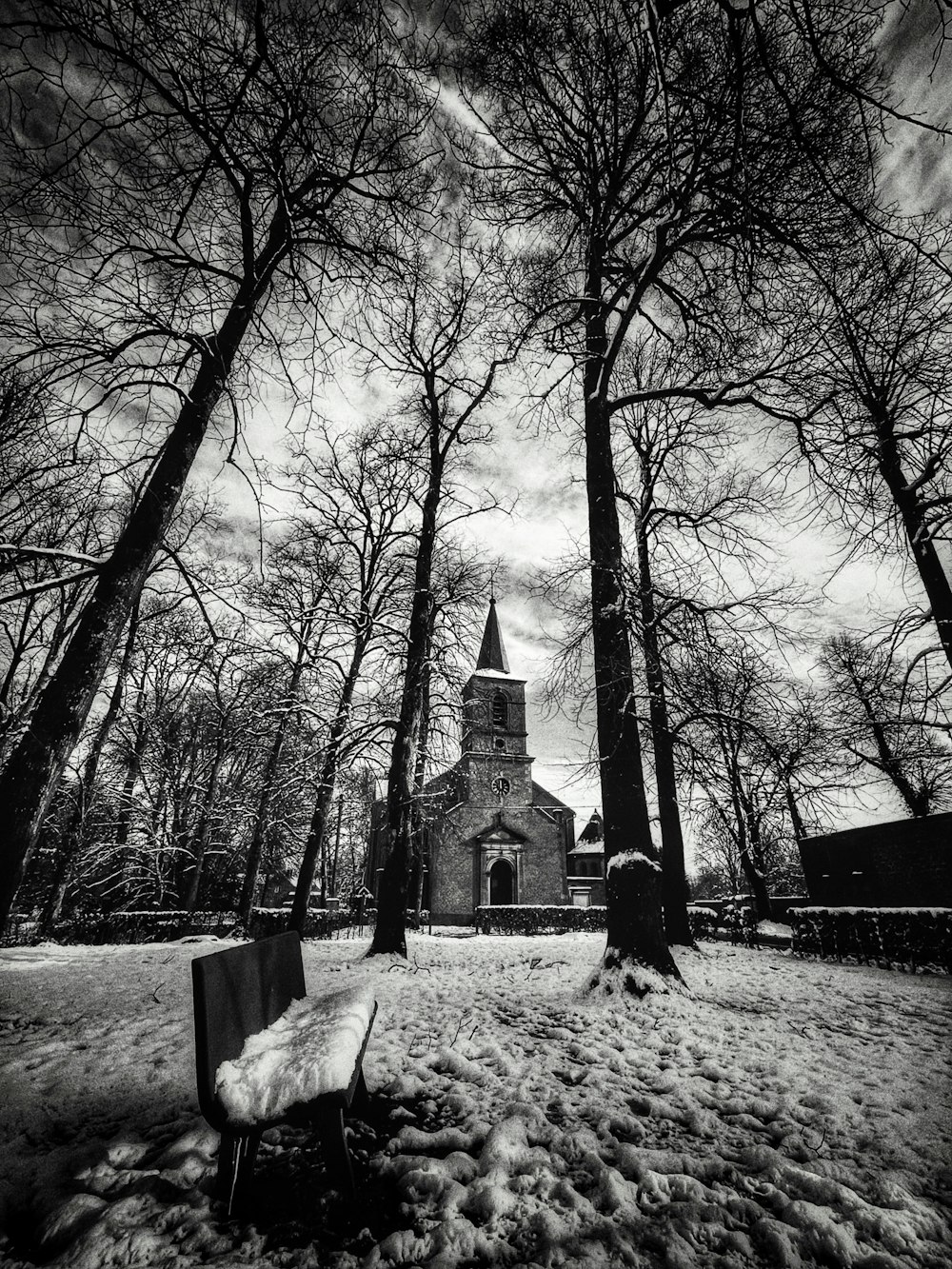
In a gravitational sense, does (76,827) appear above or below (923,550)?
below

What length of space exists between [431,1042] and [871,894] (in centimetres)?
1841

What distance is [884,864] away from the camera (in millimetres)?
15789

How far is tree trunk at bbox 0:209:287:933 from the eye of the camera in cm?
335

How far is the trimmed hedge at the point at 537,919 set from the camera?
68.4ft

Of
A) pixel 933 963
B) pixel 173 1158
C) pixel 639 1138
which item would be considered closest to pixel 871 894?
pixel 933 963

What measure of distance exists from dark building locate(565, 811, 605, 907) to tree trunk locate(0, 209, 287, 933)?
2955 centimetres

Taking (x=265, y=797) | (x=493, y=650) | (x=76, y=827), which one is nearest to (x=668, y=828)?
(x=265, y=797)

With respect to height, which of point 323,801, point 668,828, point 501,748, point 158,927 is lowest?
point 158,927

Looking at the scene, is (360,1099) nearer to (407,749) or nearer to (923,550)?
(407,749)

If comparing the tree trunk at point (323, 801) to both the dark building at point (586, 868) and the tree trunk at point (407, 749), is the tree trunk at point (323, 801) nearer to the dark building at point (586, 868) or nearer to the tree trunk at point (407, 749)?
the tree trunk at point (407, 749)

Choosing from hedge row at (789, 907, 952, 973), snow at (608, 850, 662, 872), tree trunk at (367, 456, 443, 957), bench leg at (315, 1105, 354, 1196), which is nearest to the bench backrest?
bench leg at (315, 1105, 354, 1196)

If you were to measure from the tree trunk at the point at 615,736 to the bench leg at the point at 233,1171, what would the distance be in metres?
4.23

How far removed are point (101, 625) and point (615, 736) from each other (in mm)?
5231

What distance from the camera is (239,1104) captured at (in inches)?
76.7
